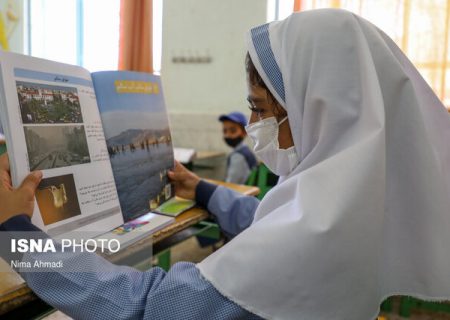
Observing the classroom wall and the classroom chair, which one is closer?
the classroom chair

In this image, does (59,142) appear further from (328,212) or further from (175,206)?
(328,212)

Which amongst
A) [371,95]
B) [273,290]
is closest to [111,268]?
[273,290]

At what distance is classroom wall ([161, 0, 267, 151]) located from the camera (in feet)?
12.4

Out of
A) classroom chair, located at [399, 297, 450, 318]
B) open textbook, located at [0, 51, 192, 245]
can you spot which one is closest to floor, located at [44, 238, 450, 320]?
classroom chair, located at [399, 297, 450, 318]

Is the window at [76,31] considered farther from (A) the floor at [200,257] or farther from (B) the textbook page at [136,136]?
(B) the textbook page at [136,136]

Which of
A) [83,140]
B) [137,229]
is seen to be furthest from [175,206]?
[83,140]

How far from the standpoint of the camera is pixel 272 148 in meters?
0.90

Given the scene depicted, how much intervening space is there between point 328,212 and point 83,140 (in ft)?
1.90

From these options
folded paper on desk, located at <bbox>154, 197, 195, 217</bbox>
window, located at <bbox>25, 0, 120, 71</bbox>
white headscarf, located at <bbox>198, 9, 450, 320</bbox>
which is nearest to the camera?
white headscarf, located at <bbox>198, 9, 450, 320</bbox>

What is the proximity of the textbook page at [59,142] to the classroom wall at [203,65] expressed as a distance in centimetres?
288

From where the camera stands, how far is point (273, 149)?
2.97 feet

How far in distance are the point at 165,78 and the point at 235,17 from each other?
99 centimetres

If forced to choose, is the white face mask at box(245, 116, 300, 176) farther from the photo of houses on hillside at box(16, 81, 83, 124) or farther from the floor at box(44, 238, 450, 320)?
the floor at box(44, 238, 450, 320)

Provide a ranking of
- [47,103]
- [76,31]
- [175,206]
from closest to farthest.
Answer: [47,103]
[175,206]
[76,31]
